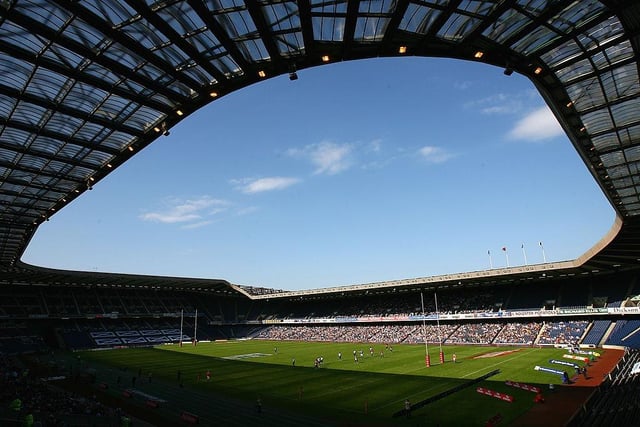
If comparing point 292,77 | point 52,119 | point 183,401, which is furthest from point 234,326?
point 292,77

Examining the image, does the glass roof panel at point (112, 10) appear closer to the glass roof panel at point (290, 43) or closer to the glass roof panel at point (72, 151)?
the glass roof panel at point (290, 43)

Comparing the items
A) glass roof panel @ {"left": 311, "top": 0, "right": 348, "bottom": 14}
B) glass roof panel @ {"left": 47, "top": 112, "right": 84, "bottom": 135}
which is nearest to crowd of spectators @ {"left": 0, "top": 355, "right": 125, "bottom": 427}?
glass roof panel @ {"left": 47, "top": 112, "right": 84, "bottom": 135}

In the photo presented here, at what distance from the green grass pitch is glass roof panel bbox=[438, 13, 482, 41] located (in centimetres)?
2192

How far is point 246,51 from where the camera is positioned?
17.0 m

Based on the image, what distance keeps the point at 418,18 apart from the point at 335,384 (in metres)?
32.9

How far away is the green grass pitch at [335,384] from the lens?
27.6m

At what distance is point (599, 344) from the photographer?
57594mm

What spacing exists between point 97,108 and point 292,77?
11.6 m

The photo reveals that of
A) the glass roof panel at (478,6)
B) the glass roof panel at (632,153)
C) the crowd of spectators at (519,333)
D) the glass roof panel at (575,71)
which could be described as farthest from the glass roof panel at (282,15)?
the crowd of spectators at (519,333)

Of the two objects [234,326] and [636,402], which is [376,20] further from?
[234,326]

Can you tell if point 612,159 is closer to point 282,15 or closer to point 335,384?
point 282,15

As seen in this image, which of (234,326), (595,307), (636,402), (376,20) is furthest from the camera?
(234,326)

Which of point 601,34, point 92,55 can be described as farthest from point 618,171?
point 92,55

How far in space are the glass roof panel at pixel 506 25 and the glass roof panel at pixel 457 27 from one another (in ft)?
2.13
